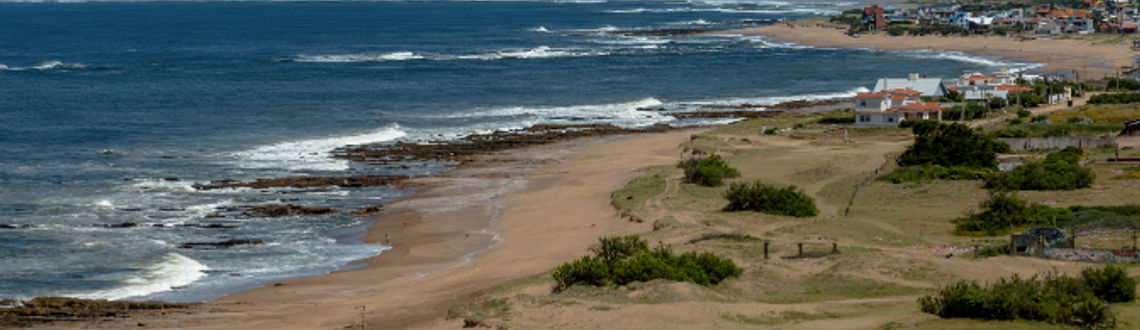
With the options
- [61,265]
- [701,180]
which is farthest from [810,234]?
[61,265]

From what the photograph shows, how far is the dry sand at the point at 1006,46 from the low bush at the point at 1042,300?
63763mm

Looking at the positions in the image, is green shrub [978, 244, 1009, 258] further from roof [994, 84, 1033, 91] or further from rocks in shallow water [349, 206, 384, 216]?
roof [994, 84, 1033, 91]

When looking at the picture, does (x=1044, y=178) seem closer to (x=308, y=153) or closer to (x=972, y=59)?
(x=308, y=153)

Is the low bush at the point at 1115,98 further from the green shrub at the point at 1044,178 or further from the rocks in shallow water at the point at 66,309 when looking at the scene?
the rocks in shallow water at the point at 66,309

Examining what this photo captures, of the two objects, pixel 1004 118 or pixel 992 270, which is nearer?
pixel 992 270

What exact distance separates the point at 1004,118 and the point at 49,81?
64422 millimetres

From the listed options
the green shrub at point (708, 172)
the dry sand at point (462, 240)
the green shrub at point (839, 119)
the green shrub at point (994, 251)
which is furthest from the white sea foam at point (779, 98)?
the green shrub at point (994, 251)

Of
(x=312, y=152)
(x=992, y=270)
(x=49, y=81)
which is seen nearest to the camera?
(x=992, y=270)

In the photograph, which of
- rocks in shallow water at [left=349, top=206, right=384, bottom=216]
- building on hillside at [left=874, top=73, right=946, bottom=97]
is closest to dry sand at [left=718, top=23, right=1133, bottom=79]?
building on hillside at [left=874, top=73, right=946, bottom=97]

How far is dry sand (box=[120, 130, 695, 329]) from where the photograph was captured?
2759cm

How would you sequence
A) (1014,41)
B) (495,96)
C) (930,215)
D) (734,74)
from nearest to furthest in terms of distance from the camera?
(930,215)
(495,96)
(734,74)
(1014,41)

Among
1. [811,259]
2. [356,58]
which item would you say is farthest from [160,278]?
[356,58]

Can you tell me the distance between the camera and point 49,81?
285 feet

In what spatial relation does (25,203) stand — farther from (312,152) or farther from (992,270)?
(992,270)
